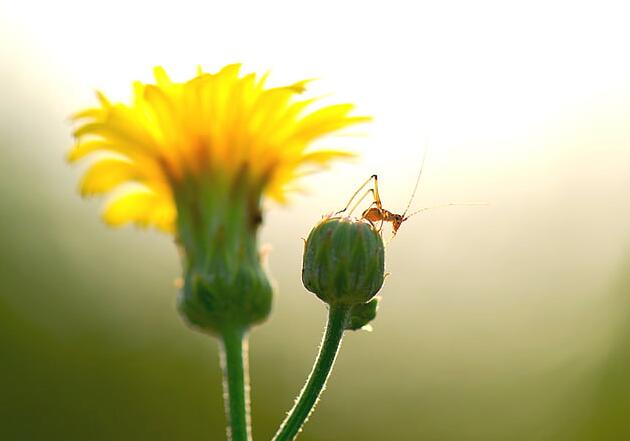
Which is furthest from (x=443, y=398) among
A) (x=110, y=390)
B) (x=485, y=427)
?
(x=110, y=390)

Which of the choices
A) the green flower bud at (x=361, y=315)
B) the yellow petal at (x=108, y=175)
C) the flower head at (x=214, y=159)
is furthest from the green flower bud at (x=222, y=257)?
the green flower bud at (x=361, y=315)

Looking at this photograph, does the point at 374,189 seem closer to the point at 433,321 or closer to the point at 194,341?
the point at 194,341

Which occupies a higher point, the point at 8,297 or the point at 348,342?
the point at 8,297

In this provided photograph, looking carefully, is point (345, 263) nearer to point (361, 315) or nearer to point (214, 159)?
point (361, 315)

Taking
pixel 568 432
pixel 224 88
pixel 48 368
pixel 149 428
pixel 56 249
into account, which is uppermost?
pixel 56 249

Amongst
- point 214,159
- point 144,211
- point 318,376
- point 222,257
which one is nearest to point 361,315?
point 318,376
